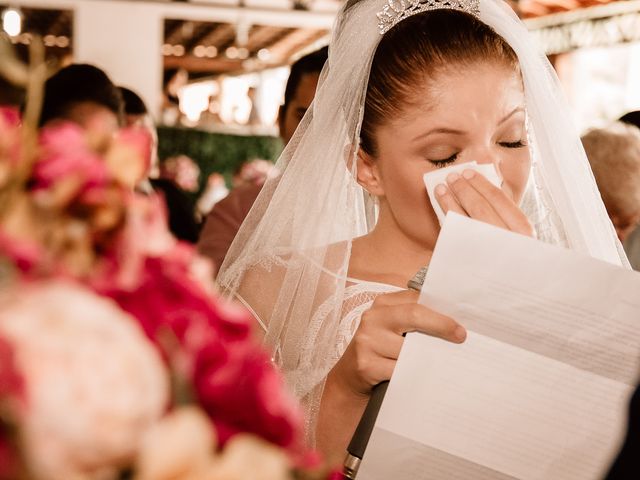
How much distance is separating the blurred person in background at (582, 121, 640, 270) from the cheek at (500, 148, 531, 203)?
4.50 feet

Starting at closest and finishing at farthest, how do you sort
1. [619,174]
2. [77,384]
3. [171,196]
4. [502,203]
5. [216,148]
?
[77,384] → [502,203] → [619,174] → [171,196] → [216,148]

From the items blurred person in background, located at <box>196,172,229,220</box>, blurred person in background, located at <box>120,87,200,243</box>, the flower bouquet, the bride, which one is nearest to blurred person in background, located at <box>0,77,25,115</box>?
the flower bouquet

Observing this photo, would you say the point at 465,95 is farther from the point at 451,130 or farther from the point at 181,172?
the point at 181,172

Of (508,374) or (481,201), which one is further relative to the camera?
(481,201)

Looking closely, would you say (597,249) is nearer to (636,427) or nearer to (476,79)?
(476,79)

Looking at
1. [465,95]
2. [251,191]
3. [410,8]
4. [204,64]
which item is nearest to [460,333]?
[465,95]

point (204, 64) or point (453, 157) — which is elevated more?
point (204, 64)

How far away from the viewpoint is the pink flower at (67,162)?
454mm

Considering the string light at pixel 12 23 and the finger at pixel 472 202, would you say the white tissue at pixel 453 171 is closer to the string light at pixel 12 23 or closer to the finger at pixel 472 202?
the finger at pixel 472 202

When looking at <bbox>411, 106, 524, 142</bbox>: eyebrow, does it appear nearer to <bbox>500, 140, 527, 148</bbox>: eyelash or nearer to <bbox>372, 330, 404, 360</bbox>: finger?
<bbox>500, 140, 527, 148</bbox>: eyelash

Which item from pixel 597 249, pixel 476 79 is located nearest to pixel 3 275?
pixel 476 79

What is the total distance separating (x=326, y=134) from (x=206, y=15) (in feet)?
29.8

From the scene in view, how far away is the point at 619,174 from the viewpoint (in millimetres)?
2992

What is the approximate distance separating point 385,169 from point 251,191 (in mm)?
1832
